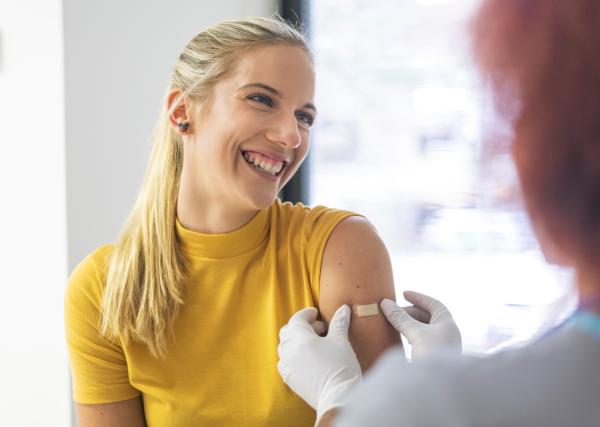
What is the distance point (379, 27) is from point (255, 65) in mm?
948

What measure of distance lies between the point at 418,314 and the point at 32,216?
1.25 m

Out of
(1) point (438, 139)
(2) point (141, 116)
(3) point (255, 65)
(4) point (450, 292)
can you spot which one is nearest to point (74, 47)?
(2) point (141, 116)

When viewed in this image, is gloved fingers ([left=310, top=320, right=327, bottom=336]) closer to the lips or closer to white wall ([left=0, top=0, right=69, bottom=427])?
the lips

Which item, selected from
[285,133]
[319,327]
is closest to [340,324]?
[319,327]

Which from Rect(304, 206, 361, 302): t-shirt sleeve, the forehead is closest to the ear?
the forehead

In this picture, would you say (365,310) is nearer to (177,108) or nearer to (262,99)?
(262,99)

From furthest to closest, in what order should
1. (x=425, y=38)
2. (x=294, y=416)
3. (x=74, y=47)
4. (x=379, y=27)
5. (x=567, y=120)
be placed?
(x=379, y=27)
(x=425, y=38)
(x=74, y=47)
(x=294, y=416)
(x=567, y=120)

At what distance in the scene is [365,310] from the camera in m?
1.45

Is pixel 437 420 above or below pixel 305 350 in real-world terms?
above

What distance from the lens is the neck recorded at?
62.7 inches

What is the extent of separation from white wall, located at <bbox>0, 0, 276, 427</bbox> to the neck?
62 cm

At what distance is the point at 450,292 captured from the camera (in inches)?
87.9

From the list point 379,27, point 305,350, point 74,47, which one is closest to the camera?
point 305,350

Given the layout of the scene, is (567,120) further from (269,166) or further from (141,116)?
(141,116)
